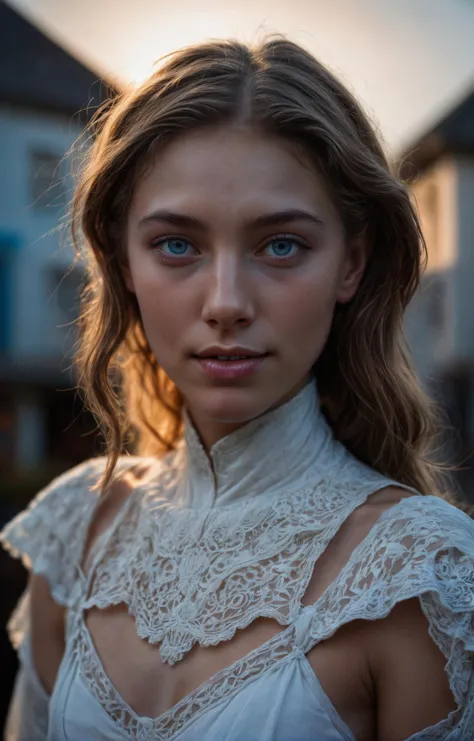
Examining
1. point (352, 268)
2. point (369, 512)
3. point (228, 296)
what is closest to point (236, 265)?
point (228, 296)

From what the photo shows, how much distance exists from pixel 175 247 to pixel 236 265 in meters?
0.13

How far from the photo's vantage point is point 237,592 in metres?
1.40

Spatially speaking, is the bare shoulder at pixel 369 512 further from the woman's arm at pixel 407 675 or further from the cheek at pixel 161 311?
the cheek at pixel 161 311

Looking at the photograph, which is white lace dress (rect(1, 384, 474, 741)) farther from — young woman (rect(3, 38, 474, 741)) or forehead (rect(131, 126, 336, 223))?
forehead (rect(131, 126, 336, 223))

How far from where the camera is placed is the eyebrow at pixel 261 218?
1343mm

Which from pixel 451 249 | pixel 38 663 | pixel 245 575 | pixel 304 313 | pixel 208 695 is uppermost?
pixel 451 249

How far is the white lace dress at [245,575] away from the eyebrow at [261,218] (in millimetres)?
369

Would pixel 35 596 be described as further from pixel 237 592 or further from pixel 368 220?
pixel 368 220

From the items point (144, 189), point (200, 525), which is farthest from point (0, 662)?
point (144, 189)

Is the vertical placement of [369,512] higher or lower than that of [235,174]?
lower

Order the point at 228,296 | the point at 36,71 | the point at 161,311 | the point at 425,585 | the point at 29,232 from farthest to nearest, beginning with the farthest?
the point at 29,232
the point at 36,71
the point at 161,311
the point at 228,296
the point at 425,585

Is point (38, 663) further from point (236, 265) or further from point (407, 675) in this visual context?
point (236, 265)

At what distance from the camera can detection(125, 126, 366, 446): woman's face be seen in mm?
1343

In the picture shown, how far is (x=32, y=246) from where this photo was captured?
1309 cm
